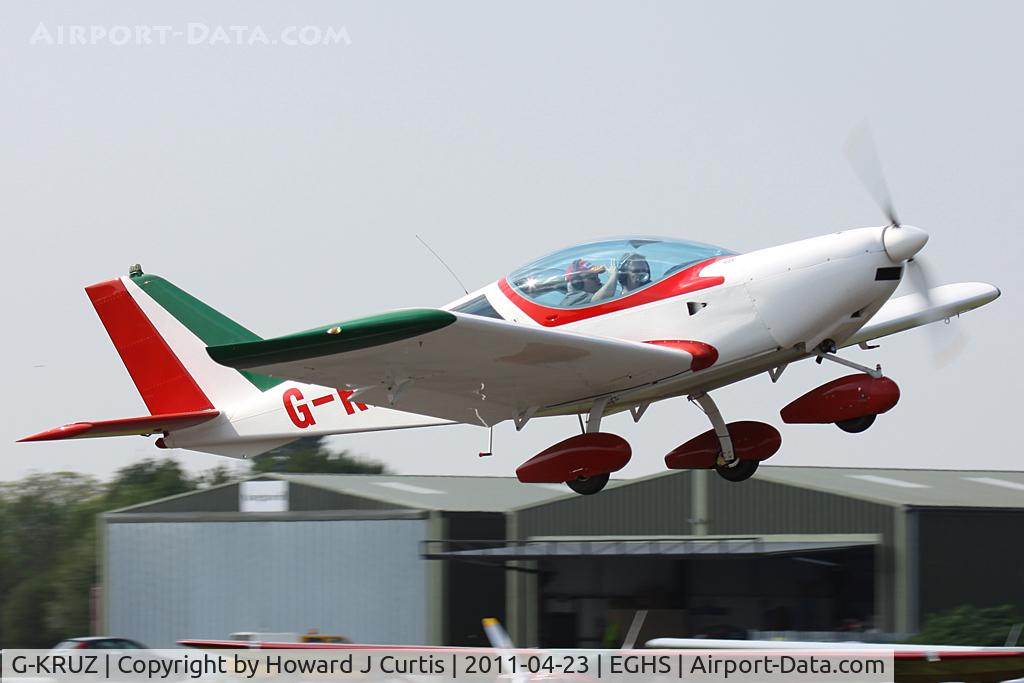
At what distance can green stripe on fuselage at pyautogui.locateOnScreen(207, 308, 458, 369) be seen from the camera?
973 cm

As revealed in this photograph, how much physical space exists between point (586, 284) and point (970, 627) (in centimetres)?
1486

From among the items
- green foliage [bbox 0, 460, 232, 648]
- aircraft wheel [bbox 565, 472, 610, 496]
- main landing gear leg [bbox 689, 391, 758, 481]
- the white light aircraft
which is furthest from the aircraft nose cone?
green foliage [bbox 0, 460, 232, 648]

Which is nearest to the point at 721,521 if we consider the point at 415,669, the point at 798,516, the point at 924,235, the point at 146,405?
the point at 798,516

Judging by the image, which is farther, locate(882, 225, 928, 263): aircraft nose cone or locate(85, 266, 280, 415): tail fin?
locate(85, 266, 280, 415): tail fin

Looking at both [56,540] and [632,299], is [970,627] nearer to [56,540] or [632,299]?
[632,299]

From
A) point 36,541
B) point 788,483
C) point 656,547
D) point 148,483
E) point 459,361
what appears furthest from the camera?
point 148,483

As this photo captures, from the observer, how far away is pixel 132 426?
13516mm

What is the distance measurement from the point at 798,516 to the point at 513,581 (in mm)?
7144

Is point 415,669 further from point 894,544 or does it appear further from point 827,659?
point 894,544

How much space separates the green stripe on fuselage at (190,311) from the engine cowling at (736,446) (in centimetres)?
503

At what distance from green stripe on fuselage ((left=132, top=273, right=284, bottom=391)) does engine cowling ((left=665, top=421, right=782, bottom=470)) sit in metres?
5.03

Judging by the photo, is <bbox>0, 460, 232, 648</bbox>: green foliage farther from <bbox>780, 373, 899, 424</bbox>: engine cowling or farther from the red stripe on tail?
<bbox>780, 373, 899, 424</bbox>: engine cowling

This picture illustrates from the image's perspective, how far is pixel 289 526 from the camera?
31.6 m

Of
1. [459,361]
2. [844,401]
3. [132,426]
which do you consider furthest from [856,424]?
[132,426]
